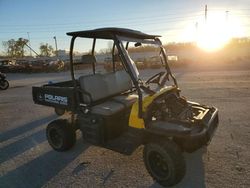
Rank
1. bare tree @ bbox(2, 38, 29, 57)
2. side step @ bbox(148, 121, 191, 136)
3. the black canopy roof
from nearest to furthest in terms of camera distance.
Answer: side step @ bbox(148, 121, 191, 136) < the black canopy roof < bare tree @ bbox(2, 38, 29, 57)

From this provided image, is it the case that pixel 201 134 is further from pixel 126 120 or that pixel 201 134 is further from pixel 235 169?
pixel 126 120

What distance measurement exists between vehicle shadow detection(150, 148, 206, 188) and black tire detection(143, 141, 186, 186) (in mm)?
139

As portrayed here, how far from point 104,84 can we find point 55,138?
1444mm

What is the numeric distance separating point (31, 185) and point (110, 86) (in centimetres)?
227

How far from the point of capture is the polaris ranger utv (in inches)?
140

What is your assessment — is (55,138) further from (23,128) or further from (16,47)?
(16,47)

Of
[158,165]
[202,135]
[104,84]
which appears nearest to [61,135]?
[104,84]

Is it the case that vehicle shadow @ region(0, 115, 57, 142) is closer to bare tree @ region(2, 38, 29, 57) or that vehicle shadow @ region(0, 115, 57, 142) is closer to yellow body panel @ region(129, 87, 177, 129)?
yellow body panel @ region(129, 87, 177, 129)

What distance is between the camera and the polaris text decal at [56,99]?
4.88m

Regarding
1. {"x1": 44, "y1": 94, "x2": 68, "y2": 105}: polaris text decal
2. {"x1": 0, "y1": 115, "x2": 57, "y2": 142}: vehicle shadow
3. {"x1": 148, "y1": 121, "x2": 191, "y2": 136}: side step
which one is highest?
{"x1": 44, "y1": 94, "x2": 68, "y2": 105}: polaris text decal

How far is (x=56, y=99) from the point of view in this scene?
16.6 ft

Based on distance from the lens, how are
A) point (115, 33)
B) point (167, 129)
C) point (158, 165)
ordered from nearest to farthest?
point (167, 129), point (158, 165), point (115, 33)

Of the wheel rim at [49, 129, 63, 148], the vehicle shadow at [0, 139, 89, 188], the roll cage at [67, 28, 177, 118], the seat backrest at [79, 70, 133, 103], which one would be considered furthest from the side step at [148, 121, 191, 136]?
the wheel rim at [49, 129, 63, 148]

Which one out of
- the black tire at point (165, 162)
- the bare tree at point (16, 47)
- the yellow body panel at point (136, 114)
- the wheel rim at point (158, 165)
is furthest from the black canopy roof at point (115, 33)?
the bare tree at point (16, 47)
